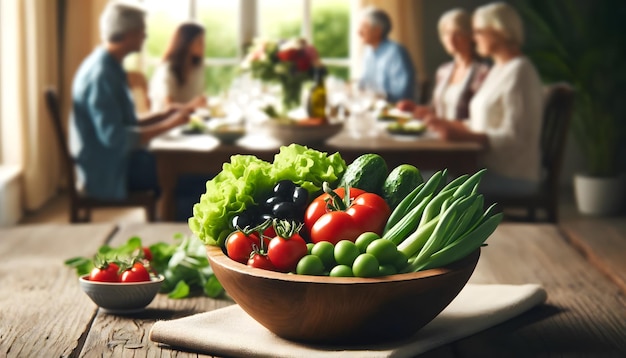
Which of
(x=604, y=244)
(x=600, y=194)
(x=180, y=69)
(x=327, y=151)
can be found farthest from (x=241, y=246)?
(x=600, y=194)

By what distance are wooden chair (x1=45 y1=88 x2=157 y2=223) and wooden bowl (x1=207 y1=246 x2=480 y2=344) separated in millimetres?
2951

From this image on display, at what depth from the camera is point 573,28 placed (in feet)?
22.1

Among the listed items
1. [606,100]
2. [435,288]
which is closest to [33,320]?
[435,288]

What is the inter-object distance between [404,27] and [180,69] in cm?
207

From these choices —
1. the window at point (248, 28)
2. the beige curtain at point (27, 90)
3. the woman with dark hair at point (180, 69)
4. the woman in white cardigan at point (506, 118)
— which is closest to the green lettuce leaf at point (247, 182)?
the woman in white cardigan at point (506, 118)

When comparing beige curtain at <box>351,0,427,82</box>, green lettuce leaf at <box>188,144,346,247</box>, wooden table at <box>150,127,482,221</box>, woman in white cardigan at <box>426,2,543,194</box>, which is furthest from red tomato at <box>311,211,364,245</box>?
beige curtain at <box>351,0,427,82</box>

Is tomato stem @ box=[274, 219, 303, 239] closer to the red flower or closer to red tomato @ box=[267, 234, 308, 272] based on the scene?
red tomato @ box=[267, 234, 308, 272]

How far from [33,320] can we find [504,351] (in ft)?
1.92

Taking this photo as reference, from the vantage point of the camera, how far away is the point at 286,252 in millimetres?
1004

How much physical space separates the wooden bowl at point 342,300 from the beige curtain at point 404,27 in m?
5.71

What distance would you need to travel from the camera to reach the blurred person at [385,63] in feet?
18.3

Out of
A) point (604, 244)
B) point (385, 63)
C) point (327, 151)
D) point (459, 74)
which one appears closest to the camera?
point (604, 244)

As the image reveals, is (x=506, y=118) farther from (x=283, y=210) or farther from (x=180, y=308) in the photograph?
(x=283, y=210)

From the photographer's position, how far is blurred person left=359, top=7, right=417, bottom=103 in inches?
220
